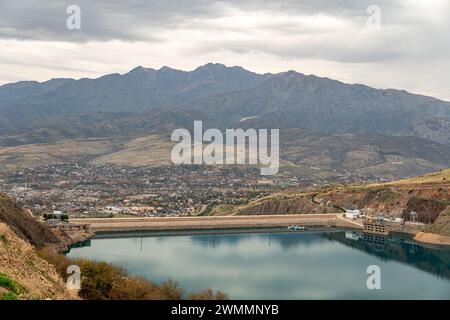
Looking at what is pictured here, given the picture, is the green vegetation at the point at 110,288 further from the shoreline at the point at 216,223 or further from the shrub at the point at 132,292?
the shoreline at the point at 216,223

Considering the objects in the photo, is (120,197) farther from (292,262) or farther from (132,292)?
(132,292)

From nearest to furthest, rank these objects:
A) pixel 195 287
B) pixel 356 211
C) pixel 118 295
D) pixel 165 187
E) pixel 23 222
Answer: pixel 118 295 → pixel 195 287 → pixel 23 222 → pixel 356 211 → pixel 165 187

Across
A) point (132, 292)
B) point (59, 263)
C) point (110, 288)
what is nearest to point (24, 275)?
point (132, 292)

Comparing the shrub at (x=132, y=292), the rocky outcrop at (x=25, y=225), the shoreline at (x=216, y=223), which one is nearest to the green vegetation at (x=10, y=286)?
the shrub at (x=132, y=292)

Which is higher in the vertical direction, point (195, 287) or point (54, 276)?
point (54, 276)

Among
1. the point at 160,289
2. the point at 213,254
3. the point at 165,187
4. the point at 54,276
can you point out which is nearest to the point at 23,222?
the point at 213,254

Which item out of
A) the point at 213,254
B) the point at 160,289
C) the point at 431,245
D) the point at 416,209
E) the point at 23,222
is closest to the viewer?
the point at 160,289

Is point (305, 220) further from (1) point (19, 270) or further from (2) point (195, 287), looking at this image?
(1) point (19, 270)
